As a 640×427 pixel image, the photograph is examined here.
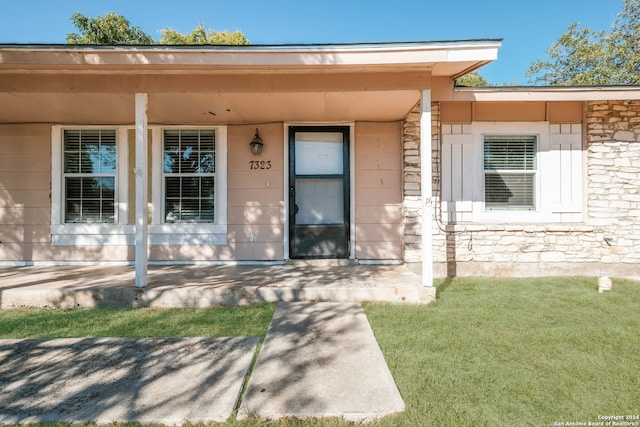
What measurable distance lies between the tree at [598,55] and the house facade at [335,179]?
10828 millimetres

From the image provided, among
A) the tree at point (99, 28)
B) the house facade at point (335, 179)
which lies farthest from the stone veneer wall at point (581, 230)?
the tree at point (99, 28)

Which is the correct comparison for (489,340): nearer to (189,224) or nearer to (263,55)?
(263,55)

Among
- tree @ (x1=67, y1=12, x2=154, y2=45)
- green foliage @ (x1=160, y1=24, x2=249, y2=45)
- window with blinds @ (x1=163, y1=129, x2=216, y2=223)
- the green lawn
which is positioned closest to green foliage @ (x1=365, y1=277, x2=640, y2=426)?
the green lawn

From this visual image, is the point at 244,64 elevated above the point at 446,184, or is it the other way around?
the point at 244,64

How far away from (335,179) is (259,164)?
4.08ft

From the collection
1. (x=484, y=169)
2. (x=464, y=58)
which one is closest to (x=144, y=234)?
(x=464, y=58)

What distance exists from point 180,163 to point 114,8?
12.6 metres

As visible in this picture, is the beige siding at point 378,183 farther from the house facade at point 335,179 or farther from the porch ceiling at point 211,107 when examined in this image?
the porch ceiling at point 211,107

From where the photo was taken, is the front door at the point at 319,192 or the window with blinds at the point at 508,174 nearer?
the window with blinds at the point at 508,174

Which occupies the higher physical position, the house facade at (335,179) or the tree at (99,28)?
the tree at (99,28)

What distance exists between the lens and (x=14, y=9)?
7.50 metres

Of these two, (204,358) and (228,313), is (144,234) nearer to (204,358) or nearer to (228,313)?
(228,313)

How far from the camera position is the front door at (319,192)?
5117 millimetres

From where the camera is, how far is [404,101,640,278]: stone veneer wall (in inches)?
184
